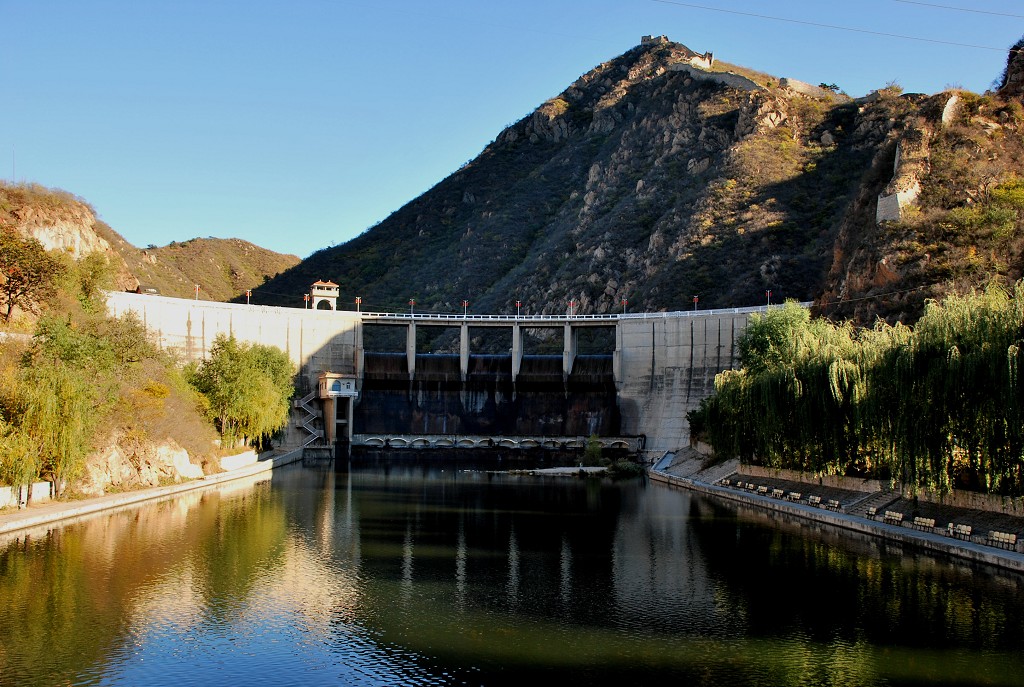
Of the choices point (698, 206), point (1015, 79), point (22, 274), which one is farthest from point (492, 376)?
point (1015, 79)

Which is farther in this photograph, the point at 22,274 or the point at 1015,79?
the point at 1015,79

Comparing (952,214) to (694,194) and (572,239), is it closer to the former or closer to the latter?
(694,194)

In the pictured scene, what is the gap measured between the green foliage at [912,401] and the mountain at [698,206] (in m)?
16.6

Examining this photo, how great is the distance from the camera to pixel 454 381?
7462 cm

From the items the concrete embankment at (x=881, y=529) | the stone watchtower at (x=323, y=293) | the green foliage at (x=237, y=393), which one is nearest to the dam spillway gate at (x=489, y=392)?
the stone watchtower at (x=323, y=293)

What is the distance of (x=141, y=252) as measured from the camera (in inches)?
5017

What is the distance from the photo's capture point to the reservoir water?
14602 mm

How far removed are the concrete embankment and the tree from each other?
111ft

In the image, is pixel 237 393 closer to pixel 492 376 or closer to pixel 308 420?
pixel 308 420

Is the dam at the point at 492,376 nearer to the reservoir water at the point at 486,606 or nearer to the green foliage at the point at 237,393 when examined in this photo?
the green foliage at the point at 237,393

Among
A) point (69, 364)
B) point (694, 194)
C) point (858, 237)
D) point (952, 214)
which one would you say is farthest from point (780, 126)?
point (69, 364)

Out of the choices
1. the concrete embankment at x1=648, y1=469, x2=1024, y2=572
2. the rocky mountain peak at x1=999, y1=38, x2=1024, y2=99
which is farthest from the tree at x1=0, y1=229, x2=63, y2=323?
the rocky mountain peak at x1=999, y1=38, x2=1024, y2=99

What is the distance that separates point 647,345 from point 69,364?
45347 millimetres

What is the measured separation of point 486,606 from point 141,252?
121 metres
